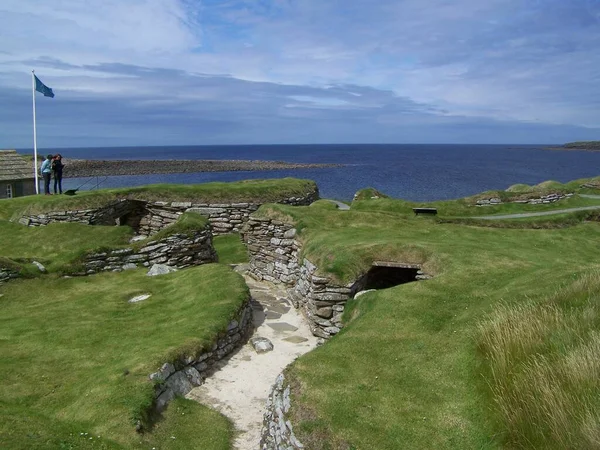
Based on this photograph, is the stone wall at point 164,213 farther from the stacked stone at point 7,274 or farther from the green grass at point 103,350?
the stacked stone at point 7,274

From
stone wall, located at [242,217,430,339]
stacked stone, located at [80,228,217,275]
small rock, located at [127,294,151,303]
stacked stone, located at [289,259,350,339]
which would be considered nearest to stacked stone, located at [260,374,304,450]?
stacked stone, located at [289,259,350,339]

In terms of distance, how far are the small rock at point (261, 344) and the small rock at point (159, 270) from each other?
6.59m

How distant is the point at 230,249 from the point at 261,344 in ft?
46.6

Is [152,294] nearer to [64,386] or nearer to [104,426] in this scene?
[64,386]

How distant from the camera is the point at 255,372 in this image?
13.7m

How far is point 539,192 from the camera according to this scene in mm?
33531

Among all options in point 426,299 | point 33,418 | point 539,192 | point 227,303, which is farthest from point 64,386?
point 539,192

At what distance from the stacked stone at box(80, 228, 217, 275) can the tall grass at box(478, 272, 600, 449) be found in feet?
50.3

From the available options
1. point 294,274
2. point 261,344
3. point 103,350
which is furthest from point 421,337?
point 294,274

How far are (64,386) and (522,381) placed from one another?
10429 mm

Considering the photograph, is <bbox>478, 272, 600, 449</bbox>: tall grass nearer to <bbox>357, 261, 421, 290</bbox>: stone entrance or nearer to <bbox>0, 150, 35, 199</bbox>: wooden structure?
<bbox>357, 261, 421, 290</bbox>: stone entrance

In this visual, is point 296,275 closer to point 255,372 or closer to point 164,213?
point 255,372

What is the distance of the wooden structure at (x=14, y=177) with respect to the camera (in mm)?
36906

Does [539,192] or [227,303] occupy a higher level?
[539,192]
